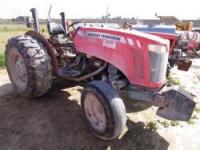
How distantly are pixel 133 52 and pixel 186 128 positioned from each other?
1726 millimetres

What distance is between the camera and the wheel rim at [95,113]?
3.57m

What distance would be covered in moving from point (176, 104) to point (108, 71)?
3.67 ft

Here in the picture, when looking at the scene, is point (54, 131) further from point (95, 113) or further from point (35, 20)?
point (35, 20)

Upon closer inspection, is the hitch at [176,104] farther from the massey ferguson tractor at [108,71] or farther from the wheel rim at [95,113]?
the wheel rim at [95,113]

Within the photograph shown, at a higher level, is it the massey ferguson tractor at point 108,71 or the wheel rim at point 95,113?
the massey ferguson tractor at point 108,71

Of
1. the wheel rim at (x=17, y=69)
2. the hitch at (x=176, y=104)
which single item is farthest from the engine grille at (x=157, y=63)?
the wheel rim at (x=17, y=69)

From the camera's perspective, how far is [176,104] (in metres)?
3.48

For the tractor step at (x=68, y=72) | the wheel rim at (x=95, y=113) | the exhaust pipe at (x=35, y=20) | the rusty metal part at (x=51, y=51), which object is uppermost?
the exhaust pipe at (x=35, y=20)

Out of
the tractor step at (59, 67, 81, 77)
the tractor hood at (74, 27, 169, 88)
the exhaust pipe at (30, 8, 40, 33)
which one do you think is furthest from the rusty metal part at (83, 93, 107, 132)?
the exhaust pipe at (30, 8, 40, 33)

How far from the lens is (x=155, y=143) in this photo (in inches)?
149

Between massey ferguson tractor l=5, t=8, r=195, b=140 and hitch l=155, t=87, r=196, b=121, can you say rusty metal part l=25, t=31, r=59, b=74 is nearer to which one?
massey ferguson tractor l=5, t=8, r=195, b=140

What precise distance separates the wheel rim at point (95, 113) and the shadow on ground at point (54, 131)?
25 cm

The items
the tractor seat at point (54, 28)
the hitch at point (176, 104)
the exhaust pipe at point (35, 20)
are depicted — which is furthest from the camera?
the tractor seat at point (54, 28)

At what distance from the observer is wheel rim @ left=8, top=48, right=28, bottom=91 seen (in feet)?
15.8
